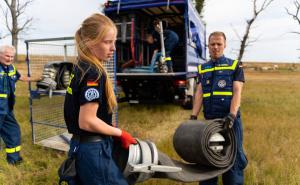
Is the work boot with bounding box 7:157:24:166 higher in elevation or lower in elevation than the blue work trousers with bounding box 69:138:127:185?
lower

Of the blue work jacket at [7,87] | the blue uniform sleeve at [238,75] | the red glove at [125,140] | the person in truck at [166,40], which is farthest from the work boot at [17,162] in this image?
the person in truck at [166,40]

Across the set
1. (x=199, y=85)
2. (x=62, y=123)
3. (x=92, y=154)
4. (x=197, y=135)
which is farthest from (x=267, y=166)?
(x=62, y=123)

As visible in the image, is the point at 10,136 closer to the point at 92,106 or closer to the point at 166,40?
the point at 92,106

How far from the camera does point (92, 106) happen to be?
1777 mm

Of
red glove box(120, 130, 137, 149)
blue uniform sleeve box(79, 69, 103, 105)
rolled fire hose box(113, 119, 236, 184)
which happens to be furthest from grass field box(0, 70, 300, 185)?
blue uniform sleeve box(79, 69, 103, 105)

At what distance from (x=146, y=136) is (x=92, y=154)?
12.8ft

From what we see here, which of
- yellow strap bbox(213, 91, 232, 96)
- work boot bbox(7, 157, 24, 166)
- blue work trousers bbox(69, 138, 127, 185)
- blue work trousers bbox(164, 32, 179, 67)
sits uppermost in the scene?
blue work trousers bbox(164, 32, 179, 67)

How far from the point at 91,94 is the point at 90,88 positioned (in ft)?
0.12

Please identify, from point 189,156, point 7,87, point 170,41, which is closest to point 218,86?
point 189,156

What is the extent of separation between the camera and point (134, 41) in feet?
26.1

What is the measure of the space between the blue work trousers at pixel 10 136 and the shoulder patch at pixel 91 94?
306 cm

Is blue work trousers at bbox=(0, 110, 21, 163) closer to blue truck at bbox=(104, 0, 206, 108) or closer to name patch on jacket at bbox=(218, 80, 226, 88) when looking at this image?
name patch on jacket at bbox=(218, 80, 226, 88)

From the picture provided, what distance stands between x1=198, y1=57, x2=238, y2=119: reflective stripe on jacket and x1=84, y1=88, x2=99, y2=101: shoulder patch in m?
1.59

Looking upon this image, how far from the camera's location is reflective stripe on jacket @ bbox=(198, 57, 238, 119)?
300 cm
